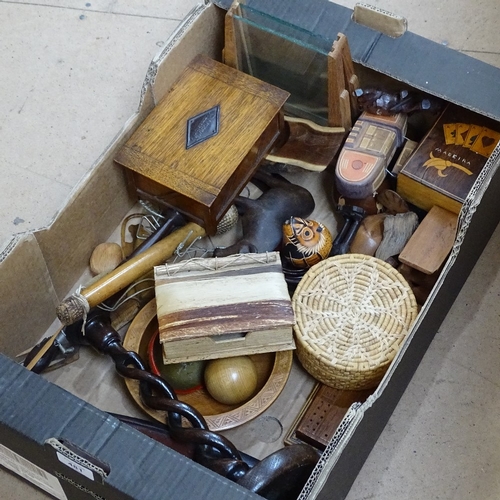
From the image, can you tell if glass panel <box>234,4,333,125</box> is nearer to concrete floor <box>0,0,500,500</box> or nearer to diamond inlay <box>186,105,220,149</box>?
diamond inlay <box>186,105,220,149</box>

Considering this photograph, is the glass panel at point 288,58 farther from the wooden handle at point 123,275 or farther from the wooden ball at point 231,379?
the wooden ball at point 231,379

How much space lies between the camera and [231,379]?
3.77 feet

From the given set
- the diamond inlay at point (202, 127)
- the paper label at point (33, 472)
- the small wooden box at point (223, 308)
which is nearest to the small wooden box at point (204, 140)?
the diamond inlay at point (202, 127)

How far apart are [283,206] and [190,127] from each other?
187mm

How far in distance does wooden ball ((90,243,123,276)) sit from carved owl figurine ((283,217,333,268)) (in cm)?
26

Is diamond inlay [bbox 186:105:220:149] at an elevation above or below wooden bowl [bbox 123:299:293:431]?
above

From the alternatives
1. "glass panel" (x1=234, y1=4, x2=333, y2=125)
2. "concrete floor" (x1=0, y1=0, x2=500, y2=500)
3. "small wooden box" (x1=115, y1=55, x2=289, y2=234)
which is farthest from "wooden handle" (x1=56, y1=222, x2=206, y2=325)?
"glass panel" (x1=234, y1=4, x2=333, y2=125)

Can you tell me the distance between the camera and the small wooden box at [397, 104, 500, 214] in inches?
48.7

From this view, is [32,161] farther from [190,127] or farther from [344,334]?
[344,334]

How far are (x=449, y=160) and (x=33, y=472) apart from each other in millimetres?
744

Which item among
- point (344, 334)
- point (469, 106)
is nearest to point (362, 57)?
point (469, 106)

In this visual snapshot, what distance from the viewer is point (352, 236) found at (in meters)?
1.29

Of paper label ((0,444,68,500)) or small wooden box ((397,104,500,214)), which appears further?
small wooden box ((397,104,500,214))

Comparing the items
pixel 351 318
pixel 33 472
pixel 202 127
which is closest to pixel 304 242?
pixel 351 318
